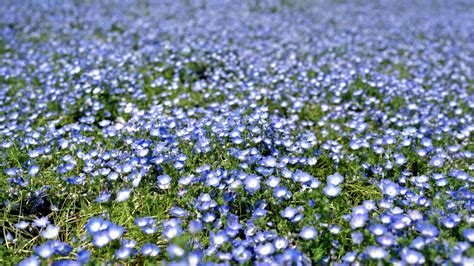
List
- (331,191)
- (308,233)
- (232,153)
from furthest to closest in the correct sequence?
Result: (232,153) → (331,191) → (308,233)

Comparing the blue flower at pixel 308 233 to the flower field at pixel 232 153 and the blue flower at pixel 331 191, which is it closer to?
the flower field at pixel 232 153

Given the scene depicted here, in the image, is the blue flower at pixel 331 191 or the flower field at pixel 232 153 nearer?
the flower field at pixel 232 153

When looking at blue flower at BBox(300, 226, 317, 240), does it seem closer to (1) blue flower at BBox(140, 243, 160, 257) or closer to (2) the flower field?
(2) the flower field

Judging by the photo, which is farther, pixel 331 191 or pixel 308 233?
pixel 331 191

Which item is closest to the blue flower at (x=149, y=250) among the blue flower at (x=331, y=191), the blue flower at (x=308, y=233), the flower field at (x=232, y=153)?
the flower field at (x=232, y=153)

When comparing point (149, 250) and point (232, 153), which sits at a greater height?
point (232, 153)

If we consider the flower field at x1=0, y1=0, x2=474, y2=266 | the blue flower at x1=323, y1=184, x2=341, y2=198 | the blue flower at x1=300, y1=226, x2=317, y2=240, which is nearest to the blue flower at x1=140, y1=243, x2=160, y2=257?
the flower field at x1=0, y1=0, x2=474, y2=266

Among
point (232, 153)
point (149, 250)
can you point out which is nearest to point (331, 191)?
point (232, 153)

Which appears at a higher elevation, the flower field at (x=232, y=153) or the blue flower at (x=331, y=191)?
the blue flower at (x=331, y=191)

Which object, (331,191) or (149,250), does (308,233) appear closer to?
(331,191)

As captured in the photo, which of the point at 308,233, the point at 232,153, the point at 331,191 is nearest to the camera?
the point at 308,233
